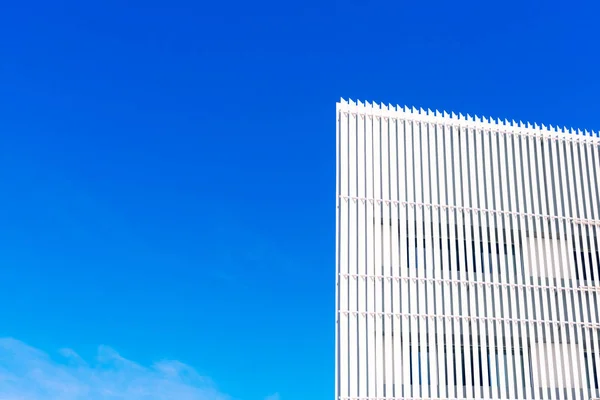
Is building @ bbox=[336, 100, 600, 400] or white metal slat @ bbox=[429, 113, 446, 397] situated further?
building @ bbox=[336, 100, 600, 400]

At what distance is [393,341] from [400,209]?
19.5ft

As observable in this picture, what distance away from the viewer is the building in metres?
33.9

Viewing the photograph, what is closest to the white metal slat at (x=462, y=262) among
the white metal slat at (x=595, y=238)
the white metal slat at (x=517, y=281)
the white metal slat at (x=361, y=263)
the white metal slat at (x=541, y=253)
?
the white metal slat at (x=517, y=281)

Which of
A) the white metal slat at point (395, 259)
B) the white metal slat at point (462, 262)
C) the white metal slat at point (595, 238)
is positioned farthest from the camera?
the white metal slat at point (595, 238)

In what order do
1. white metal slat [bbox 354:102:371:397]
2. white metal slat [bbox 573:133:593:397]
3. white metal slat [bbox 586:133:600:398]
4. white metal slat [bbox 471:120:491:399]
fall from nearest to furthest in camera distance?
white metal slat [bbox 354:102:371:397] → white metal slat [bbox 471:120:491:399] → white metal slat [bbox 573:133:593:397] → white metal slat [bbox 586:133:600:398]

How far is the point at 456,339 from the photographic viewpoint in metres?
34.3

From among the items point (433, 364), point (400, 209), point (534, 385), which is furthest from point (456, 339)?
point (400, 209)

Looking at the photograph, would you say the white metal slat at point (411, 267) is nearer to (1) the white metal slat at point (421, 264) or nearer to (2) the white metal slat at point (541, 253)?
(1) the white metal slat at point (421, 264)

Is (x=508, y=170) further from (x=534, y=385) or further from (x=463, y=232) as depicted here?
(x=534, y=385)

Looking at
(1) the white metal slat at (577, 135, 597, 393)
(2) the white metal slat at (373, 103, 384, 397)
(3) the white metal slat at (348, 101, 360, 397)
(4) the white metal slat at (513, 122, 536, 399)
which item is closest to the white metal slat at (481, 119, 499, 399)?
(4) the white metal slat at (513, 122, 536, 399)

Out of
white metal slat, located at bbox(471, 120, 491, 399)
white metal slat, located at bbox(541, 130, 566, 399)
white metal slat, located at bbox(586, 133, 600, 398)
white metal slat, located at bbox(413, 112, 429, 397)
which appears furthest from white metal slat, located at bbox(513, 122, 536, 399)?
white metal slat, located at bbox(413, 112, 429, 397)

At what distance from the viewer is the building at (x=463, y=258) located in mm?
33906

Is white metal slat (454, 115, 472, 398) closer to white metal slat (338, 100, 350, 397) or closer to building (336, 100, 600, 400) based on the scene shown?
building (336, 100, 600, 400)

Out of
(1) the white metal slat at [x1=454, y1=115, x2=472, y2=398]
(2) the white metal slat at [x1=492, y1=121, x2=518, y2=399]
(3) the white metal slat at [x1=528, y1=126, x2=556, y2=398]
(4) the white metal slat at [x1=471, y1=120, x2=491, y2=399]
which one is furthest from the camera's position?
(3) the white metal slat at [x1=528, y1=126, x2=556, y2=398]
